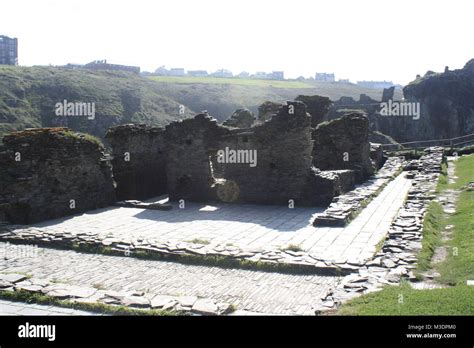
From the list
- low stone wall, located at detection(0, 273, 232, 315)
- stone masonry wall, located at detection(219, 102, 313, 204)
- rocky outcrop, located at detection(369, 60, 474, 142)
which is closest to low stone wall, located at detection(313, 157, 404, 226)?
stone masonry wall, located at detection(219, 102, 313, 204)

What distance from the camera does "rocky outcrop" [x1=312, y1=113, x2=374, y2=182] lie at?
2253 cm

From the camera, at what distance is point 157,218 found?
15.5 meters

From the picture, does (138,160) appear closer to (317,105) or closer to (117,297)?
(117,297)

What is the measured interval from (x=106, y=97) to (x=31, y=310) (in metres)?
66.3

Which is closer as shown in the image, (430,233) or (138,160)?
(430,233)

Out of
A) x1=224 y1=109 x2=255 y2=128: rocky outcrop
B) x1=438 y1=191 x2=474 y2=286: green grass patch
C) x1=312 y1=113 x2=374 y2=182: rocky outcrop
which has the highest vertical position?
x1=224 y1=109 x2=255 y2=128: rocky outcrop

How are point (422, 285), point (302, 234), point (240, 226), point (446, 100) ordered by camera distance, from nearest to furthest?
1. point (422, 285)
2. point (302, 234)
3. point (240, 226)
4. point (446, 100)

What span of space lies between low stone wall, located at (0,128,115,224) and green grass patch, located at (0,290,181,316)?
22.3 ft

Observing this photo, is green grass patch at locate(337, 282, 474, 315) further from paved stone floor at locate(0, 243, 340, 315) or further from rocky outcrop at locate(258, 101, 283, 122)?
rocky outcrop at locate(258, 101, 283, 122)

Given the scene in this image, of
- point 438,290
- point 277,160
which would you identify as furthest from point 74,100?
point 438,290

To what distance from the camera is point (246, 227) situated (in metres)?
13.8
